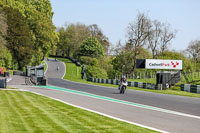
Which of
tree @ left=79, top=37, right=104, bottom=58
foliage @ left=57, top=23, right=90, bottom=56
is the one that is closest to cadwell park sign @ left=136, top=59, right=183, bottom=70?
tree @ left=79, top=37, right=104, bottom=58

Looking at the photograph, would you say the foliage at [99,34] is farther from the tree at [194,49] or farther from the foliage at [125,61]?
the foliage at [125,61]

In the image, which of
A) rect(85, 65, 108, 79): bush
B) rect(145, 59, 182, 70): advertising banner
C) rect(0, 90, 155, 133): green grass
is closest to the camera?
rect(0, 90, 155, 133): green grass

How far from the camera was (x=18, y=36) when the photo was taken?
2726 inches

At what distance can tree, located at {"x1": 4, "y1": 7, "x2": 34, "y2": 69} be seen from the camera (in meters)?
67.9

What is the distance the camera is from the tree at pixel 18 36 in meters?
67.9

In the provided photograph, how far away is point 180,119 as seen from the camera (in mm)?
12141

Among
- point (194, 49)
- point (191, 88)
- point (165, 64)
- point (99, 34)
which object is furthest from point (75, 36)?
point (191, 88)

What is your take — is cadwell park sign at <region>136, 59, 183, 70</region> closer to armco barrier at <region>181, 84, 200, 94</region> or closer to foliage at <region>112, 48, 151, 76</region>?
armco barrier at <region>181, 84, 200, 94</region>

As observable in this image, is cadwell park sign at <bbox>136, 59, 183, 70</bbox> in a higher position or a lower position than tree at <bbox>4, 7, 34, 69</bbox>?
lower

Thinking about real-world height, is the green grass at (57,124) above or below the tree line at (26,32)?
below

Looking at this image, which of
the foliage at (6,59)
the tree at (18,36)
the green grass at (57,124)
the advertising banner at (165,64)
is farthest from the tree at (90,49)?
the green grass at (57,124)

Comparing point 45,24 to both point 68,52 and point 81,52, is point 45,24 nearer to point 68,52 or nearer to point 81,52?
point 81,52

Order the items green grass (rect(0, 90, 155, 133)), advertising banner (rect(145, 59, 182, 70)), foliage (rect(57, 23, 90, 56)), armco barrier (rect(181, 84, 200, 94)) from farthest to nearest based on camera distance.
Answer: foliage (rect(57, 23, 90, 56))
advertising banner (rect(145, 59, 182, 70))
armco barrier (rect(181, 84, 200, 94))
green grass (rect(0, 90, 155, 133))

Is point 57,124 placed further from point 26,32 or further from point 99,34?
point 99,34
